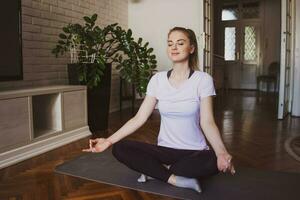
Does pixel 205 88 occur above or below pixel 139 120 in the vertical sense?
above

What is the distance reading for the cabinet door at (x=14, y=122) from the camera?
2.46 meters

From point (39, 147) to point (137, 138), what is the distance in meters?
1.01

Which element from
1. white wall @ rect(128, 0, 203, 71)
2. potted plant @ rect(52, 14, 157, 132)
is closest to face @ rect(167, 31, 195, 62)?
potted plant @ rect(52, 14, 157, 132)

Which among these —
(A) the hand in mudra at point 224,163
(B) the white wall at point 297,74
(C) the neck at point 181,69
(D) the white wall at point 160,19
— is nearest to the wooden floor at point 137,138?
(B) the white wall at point 297,74

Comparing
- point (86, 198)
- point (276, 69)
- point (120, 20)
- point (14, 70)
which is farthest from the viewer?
point (276, 69)

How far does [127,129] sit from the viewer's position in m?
1.79

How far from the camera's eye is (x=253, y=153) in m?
2.79

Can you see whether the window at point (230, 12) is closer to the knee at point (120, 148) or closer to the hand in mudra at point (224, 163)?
the knee at point (120, 148)

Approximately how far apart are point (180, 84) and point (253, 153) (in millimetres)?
1303

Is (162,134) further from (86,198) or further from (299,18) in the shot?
(299,18)

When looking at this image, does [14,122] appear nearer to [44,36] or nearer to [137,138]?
[137,138]

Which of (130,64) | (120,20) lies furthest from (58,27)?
(120,20)

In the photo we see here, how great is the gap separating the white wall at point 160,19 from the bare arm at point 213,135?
372 centimetres

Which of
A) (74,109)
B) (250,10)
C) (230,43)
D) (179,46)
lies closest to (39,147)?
(74,109)
